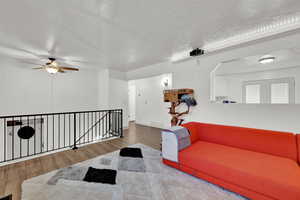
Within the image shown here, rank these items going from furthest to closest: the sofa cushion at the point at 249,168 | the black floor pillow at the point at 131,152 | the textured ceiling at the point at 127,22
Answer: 1. the black floor pillow at the point at 131,152
2. the textured ceiling at the point at 127,22
3. the sofa cushion at the point at 249,168

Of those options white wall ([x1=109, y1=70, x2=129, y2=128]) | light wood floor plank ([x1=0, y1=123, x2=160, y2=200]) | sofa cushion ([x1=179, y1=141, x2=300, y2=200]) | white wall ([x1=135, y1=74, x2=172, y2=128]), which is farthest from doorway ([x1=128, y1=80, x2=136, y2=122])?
sofa cushion ([x1=179, y1=141, x2=300, y2=200])

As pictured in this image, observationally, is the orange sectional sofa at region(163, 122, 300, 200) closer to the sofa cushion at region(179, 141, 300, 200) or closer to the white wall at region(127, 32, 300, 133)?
the sofa cushion at region(179, 141, 300, 200)

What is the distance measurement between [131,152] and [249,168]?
7.56 ft

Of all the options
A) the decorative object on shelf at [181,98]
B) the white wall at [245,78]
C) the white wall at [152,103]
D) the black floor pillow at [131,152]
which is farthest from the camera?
the white wall at [152,103]

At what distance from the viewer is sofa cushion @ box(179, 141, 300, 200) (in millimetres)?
1364

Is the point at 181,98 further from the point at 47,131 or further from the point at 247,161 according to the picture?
the point at 47,131

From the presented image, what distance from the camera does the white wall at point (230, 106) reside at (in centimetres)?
229

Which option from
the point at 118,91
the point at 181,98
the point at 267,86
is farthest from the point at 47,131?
the point at 267,86

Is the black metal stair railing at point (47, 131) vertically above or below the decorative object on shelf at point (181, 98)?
below

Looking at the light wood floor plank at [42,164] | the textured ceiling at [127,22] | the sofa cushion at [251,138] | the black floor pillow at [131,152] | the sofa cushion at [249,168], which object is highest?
the textured ceiling at [127,22]

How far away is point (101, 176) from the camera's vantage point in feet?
6.86

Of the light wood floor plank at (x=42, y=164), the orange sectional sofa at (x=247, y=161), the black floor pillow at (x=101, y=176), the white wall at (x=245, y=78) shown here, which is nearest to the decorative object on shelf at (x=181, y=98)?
the white wall at (x=245, y=78)

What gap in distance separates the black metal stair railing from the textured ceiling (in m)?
1.78

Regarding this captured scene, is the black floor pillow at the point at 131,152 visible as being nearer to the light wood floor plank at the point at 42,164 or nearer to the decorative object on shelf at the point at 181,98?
the light wood floor plank at the point at 42,164
